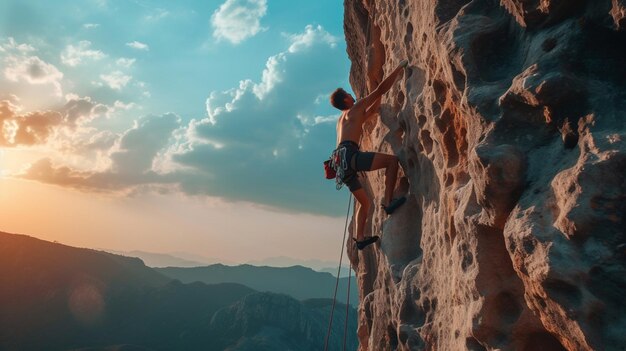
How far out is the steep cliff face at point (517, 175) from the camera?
290cm

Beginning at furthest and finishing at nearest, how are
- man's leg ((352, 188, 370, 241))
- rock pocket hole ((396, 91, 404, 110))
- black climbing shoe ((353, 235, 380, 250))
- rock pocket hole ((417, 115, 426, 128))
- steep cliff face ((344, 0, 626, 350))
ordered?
man's leg ((352, 188, 370, 241)), black climbing shoe ((353, 235, 380, 250)), rock pocket hole ((396, 91, 404, 110)), rock pocket hole ((417, 115, 426, 128)), steep cliff face ((344, 0, 626, 350))

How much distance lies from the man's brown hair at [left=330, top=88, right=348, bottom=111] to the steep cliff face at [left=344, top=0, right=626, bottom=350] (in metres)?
1.31

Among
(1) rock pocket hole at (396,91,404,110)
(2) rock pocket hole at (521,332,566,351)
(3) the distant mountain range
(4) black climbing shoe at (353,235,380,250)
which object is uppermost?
(1) rock pocket hole at (396,91,404,110)

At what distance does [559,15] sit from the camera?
12.0ft

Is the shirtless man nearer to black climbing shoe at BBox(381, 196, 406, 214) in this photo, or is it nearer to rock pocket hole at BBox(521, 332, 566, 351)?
black climbing shoe at BBox(381, 196, 406, 214)

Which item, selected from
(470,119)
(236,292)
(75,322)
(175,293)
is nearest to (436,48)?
(470,119)

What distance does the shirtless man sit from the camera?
6.65 m

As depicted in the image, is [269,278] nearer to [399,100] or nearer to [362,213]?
[362,213]

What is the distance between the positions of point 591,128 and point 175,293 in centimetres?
9489

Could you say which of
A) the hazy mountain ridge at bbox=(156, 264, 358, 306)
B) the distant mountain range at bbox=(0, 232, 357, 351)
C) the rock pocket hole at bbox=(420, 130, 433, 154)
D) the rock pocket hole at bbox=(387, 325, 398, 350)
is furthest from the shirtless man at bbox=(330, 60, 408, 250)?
the hazy mountain ridge at bbox=(156, 264, 358, 306)

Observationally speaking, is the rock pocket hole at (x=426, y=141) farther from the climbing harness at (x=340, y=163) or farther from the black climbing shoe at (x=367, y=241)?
the black climbing shoe at (x=367, y=241)

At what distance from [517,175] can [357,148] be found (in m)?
3.48

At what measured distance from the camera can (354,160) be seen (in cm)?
668

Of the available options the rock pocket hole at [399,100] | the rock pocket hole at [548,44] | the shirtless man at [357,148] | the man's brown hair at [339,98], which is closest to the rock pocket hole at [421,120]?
the shirtless man at [357,148]
